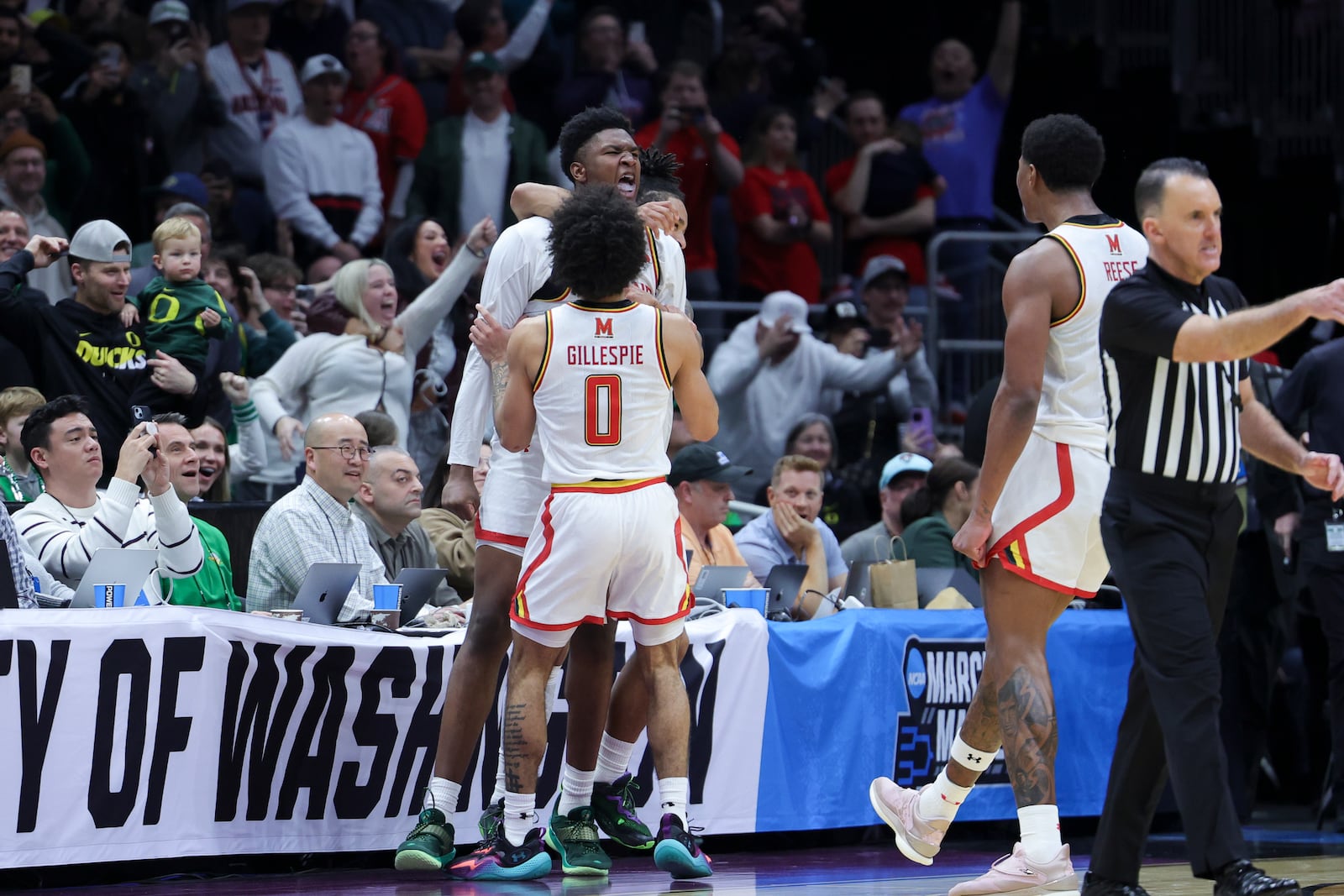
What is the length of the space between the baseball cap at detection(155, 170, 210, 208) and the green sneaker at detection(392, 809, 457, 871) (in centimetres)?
550

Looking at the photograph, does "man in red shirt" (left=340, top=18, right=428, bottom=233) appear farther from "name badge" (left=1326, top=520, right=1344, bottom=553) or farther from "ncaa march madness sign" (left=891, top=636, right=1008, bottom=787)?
"name badge" (left=1326, top=520, right=1344, bottom=553)

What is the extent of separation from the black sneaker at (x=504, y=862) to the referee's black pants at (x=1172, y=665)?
187 centimetres

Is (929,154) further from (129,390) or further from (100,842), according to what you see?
(100,842)

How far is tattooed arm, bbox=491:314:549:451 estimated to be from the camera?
18.7 ft

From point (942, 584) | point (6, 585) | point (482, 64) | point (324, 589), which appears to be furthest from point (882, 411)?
point (6, 585)

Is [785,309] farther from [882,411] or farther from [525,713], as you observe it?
[525,713]

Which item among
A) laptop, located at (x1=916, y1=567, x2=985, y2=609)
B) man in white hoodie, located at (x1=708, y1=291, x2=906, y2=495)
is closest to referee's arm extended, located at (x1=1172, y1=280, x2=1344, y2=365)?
laptop, located at (x1=916, y1=567, x2=985, y2=609)

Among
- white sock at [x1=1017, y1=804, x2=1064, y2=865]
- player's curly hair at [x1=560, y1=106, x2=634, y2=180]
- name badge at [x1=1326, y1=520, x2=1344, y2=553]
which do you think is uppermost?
player's curly hair at [x1=560, y1=106, x2=634, y2=180]

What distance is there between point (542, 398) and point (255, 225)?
6.15 m

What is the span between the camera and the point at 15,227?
9.05m

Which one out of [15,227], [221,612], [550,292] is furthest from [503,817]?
[15,227]

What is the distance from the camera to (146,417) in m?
Result: 7.92

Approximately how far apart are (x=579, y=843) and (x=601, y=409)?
1.45 m

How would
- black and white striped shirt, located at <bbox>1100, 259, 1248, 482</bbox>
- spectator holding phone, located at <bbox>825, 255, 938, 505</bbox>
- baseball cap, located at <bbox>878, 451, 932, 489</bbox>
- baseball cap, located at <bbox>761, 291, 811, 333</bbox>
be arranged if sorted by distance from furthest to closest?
spectator holding phone, located at <bbox>825, 255, 938, 505</bbox>, baseball cap, located at <bbox>761, 291, 811, 333</bbox>, baseball cap, located at <bbox>878, 451, 932, 489</bbox>, black and white striped shirt, located at <bbox>1100, 259, 1248, 482</bbox>
